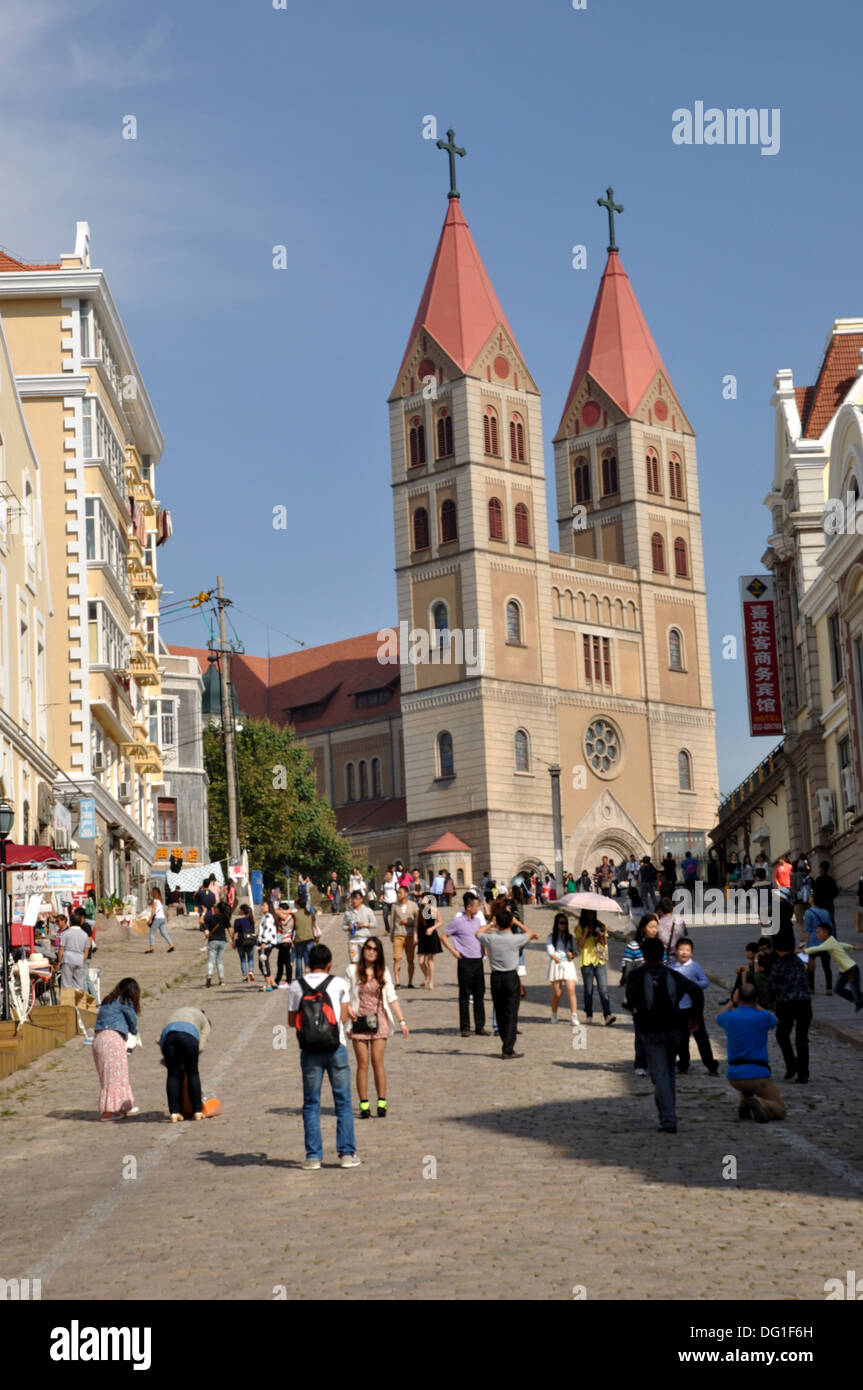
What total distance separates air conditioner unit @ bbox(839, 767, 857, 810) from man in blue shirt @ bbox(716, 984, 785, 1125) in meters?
29.6

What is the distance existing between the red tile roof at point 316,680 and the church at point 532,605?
17.6 ft

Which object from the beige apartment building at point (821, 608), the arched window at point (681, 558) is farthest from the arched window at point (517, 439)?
the beige apartment building at point (821, 608)

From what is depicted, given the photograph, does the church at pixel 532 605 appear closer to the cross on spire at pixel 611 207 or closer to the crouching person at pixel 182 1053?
the cross on spire at pixel 611 207

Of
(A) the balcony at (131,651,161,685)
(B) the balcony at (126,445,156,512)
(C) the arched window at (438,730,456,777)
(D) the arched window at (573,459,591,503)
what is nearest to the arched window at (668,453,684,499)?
(D) the arched window at (573,459,591,503)

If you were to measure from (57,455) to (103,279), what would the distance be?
477 cm

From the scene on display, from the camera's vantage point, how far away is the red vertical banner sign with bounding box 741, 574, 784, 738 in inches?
2137

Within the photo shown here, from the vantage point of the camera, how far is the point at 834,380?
53.1 m

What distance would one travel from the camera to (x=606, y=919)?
47.8 metres

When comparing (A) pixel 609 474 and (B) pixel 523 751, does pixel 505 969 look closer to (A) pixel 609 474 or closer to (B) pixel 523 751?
(B) pixel 523 751

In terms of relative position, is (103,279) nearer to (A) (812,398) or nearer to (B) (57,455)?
(B) (57,455)

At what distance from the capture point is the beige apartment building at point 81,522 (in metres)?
48.0

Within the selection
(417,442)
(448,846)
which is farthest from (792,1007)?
(417,442)

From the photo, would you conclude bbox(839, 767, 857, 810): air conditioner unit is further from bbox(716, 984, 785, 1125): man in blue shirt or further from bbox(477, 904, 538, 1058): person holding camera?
bbox(716, 984, 785, 1125): man in blue shirt
